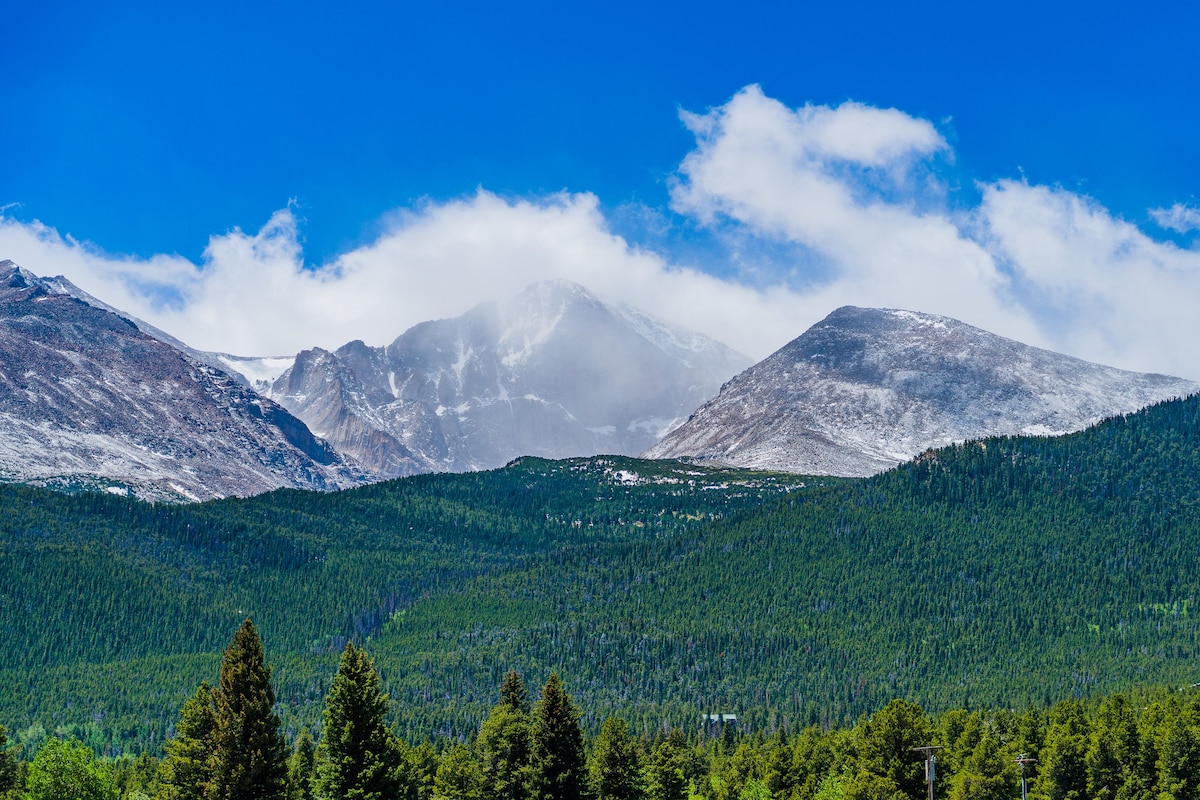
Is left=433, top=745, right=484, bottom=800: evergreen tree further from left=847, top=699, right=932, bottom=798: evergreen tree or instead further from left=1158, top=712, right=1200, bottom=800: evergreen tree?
left=1158, top=712, right=1200, bottom=800: evergreen tree

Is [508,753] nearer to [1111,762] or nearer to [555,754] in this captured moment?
[555,754]

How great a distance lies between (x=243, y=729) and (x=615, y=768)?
4568 centimetres

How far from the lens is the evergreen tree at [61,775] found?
95.5 m

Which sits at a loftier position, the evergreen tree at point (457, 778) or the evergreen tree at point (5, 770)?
the evergreen tree at point (5, 770)

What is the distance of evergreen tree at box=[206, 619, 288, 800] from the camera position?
242 feet

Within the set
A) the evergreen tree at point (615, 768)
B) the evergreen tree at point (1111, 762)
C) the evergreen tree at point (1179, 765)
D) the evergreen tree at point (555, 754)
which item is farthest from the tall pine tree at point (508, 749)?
the evergreen tree at point (1179, 765)

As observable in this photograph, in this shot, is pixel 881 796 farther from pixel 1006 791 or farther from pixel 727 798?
pixel 727 798

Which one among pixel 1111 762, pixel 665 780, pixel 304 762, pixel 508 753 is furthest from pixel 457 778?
pixel 1111 762

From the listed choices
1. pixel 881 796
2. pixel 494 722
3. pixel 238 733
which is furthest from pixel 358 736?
pixel 881 796

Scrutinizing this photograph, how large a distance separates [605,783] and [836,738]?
6533 cm

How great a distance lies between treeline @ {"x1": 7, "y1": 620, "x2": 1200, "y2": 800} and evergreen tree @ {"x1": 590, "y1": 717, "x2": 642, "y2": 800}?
6.1 inches

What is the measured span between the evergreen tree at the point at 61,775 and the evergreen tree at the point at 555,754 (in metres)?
32.6

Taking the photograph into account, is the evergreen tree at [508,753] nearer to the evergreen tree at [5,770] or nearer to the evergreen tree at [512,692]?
the evergreen tree at [512,692]

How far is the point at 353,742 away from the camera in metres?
81.6
